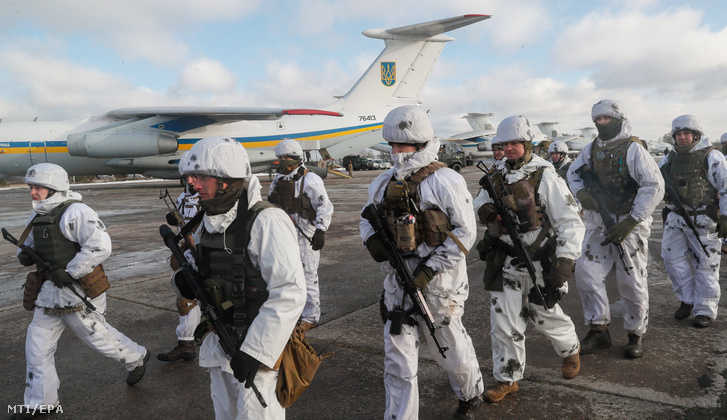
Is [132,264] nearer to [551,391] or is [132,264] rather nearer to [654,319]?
[551,391]

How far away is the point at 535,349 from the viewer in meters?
3.86

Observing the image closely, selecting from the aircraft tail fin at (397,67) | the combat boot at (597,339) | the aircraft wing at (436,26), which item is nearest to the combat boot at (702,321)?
the combat boot at (597,339)

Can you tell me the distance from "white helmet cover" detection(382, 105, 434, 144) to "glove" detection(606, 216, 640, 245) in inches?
76.0

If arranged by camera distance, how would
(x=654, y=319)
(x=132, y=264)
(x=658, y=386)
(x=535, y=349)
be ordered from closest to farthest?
(x=658, y=386), (x=535, y=349), (x=654, y=319), (x=132, y=264)

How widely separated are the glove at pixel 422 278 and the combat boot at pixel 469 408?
784 mm

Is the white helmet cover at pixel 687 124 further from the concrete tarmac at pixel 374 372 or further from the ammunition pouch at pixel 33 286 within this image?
the ammunition pouch at pixel 33 286

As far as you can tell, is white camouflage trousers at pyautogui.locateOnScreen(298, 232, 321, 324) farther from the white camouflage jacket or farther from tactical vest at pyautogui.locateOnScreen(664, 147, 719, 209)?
tactical vest at pyautogui.locateOnScreen(664, 147, 719, 209)

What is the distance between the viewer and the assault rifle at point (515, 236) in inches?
123

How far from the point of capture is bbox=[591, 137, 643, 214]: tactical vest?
4.02 meters

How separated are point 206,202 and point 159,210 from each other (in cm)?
1347

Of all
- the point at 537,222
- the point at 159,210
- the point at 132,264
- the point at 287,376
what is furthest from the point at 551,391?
the point at 159,210

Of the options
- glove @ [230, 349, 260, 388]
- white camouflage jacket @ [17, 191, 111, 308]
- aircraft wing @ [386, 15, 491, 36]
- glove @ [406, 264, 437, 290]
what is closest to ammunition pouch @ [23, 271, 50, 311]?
white camouflage jacket @ [17, 191, 111, 308]

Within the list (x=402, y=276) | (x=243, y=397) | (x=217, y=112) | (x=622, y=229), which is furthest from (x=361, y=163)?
(x=243, y=397)

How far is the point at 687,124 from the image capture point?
4656 mm
